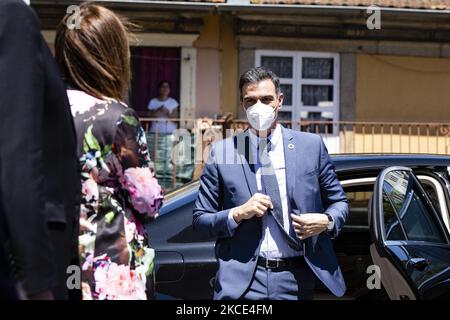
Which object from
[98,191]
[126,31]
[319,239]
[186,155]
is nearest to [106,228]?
[98,191]

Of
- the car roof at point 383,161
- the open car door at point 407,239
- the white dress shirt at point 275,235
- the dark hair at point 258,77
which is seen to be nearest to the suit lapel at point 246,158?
the white dress shirt at point 275,235

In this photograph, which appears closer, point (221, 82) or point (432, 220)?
point (432, 220)

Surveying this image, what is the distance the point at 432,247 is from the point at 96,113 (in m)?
2.18

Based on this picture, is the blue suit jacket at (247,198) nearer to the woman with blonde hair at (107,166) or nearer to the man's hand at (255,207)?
the man's hand at (255,207)

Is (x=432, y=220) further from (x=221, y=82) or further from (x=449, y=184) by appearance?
(x=221, y=82)

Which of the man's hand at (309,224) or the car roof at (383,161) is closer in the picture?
the man's hand at (309,224)

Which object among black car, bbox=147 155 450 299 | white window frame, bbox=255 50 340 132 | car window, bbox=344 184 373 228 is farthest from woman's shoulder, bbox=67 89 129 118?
white window frame, bbox=255 50 340 132

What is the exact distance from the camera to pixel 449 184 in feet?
14.7

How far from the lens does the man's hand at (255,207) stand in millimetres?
3193

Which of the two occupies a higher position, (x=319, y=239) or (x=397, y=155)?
(x=397, y=155)

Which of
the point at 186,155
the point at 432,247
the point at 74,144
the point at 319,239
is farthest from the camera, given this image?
the point at 186,155

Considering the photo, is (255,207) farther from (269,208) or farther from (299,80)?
(299,80)

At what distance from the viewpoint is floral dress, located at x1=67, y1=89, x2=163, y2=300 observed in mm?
2459

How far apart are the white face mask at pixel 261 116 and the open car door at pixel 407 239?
2.42 ft
